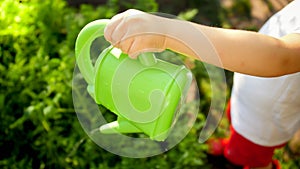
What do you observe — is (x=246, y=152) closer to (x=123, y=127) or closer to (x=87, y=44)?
(x=123, y=127)

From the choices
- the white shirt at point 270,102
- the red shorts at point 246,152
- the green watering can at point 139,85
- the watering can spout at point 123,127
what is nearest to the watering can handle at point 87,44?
the green watering can at point 139,85

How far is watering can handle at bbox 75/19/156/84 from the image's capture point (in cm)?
88

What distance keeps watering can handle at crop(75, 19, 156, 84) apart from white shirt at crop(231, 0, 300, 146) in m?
0.53

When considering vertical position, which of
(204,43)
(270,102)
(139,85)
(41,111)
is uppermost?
(204,43)

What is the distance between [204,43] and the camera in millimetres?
844

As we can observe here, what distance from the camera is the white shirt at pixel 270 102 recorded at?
1.31 metres

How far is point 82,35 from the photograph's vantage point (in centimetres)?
92

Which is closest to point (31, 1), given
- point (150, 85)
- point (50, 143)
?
point (50, 143)

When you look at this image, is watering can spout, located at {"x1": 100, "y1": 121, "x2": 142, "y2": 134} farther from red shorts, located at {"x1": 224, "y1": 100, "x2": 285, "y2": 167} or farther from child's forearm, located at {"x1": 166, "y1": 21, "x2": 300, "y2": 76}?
red shorts, located at {"x1": 224, "y1": 100, "x2": 285, "y2": 167}

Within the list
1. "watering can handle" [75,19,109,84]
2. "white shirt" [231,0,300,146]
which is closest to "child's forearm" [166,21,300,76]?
"watering can handle" [75,19,109,84]

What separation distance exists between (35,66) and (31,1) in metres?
0.32

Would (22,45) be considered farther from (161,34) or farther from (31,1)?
(161,34)

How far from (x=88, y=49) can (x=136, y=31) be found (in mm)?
192

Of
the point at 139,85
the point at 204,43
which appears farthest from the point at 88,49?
the point at 204,43
